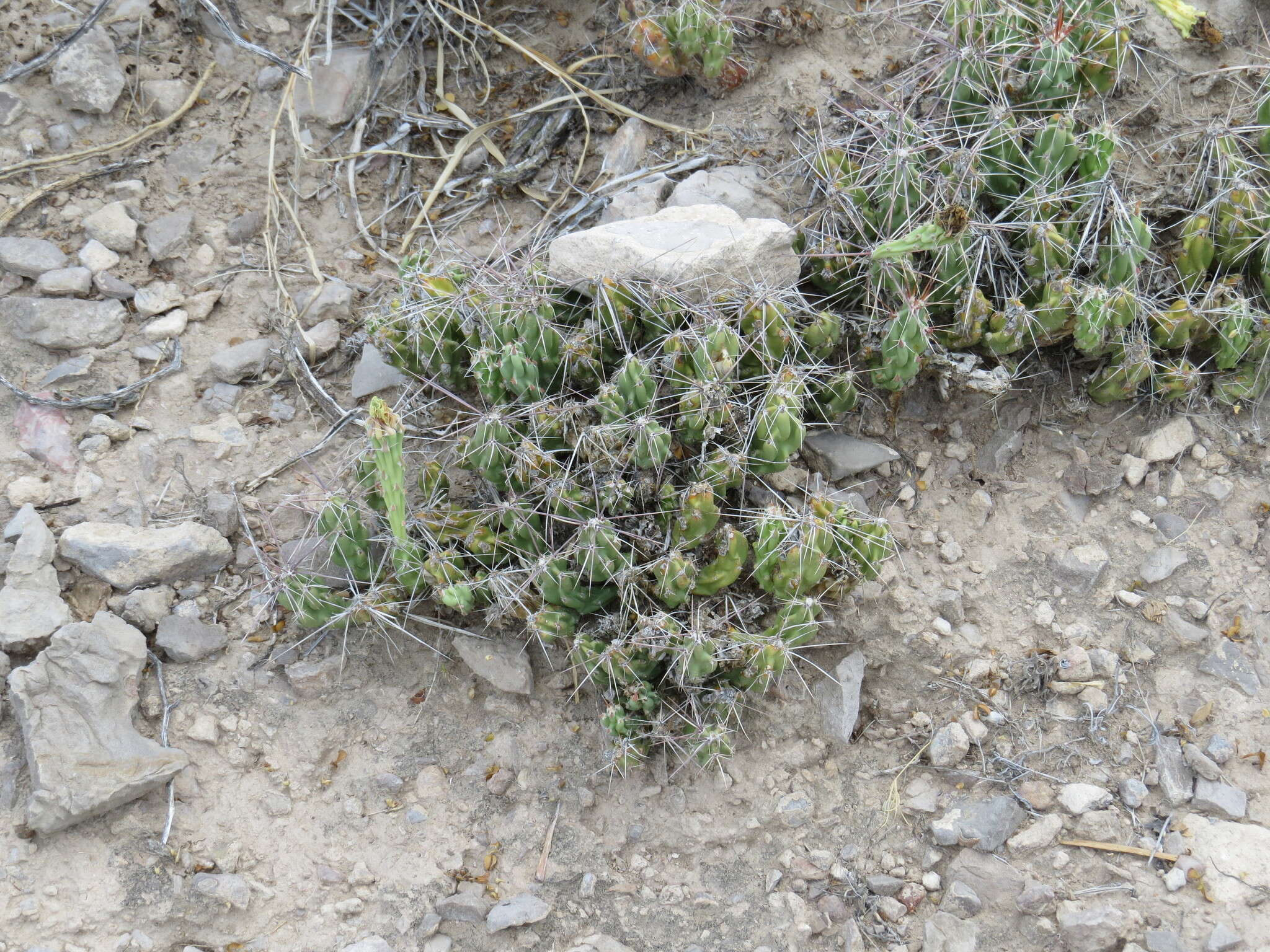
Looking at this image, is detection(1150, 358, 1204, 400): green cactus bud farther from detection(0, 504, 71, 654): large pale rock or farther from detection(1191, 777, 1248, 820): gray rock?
detection(0, 504, 71, 654): large pale rock

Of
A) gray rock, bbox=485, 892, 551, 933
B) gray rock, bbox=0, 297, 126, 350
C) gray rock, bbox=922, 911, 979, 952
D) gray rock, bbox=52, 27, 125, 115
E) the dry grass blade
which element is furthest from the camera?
gray rock, bbox=52, 27, 125, 115

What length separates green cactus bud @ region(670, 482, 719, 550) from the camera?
2.97 m

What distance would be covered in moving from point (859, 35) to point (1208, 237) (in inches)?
62.5

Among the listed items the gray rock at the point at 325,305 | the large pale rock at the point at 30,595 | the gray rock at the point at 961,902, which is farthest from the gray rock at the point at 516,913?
the gray rock at the point at 325,305

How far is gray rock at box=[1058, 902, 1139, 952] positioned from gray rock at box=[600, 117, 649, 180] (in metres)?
2.95

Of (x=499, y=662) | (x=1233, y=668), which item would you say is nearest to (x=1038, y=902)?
(x=1233, y=668)

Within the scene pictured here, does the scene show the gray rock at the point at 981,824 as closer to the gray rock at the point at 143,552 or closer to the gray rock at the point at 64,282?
the gray rock at the point at 143,552

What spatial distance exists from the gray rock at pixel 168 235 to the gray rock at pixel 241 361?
510 mm

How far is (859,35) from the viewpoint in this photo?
4262mm

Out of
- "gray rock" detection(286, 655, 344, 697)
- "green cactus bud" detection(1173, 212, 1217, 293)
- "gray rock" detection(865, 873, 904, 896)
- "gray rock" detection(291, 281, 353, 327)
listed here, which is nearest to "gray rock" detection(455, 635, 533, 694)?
"gray rock" detection(286, 655, 344, 697)

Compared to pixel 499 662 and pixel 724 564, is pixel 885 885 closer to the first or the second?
pixel 724 564

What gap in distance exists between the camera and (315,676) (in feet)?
10.6

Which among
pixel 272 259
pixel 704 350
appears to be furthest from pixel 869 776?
pixel 272 259

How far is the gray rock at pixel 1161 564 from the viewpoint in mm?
3266
